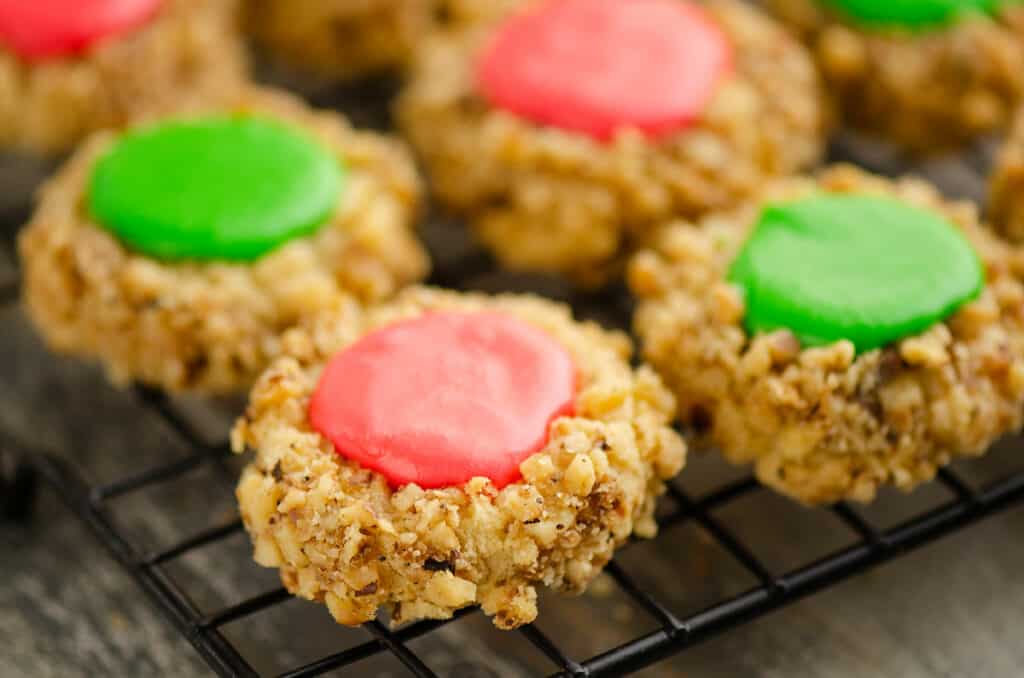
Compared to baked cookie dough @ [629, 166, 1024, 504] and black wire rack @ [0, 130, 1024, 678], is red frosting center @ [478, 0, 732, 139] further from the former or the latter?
black wire rack @ [0, 130, 1024, 678]

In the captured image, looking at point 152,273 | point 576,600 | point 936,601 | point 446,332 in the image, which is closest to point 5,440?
point 152,273

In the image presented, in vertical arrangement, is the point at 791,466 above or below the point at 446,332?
below

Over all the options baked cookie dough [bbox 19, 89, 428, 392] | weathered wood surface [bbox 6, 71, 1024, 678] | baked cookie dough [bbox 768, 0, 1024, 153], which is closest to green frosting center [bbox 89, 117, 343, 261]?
baked cookie dough [bbox 19, 89, 428, 392]

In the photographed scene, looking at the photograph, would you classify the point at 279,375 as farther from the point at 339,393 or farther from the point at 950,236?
the point at 950,236

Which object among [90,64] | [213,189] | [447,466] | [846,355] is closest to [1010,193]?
[846,355]

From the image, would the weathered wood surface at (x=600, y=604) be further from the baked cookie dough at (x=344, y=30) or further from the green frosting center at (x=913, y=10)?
the baked cookie dough at (x=344, y=30)

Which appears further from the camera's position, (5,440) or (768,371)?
(5,440)
